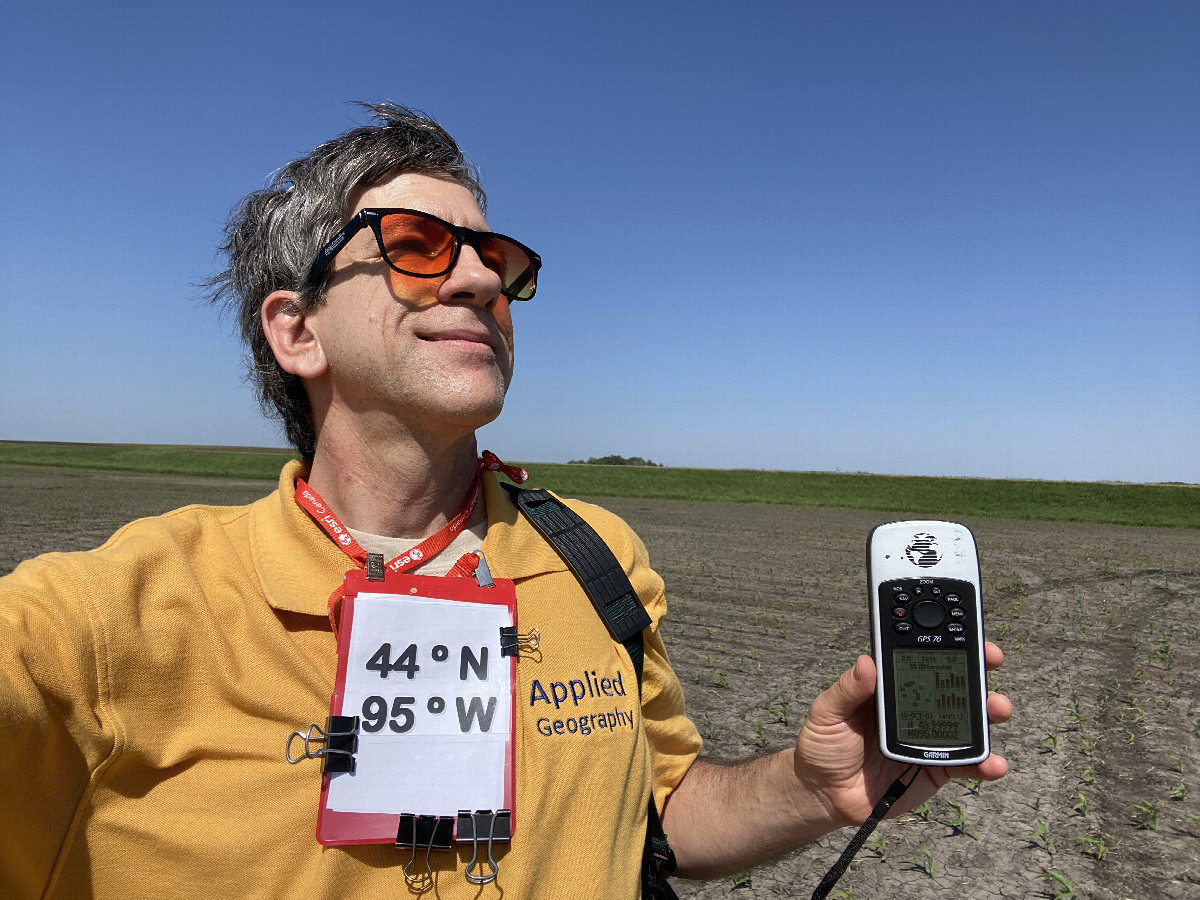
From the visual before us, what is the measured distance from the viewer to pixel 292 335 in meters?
1.99

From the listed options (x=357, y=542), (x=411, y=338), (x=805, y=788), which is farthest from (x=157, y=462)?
(x=805, y=788)

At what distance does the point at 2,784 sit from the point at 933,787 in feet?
5.70

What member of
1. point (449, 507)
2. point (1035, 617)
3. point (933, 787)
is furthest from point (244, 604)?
point (1035, 617)

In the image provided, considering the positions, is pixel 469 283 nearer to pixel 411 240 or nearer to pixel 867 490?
pixel 411 240

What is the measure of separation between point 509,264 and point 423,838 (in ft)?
4.54

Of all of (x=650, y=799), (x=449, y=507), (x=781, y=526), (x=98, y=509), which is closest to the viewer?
(x=650, y=799)

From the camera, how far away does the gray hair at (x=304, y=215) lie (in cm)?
193

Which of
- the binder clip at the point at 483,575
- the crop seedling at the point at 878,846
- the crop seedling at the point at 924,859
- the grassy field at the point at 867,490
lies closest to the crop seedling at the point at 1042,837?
the crop seedling at the point at 924,859

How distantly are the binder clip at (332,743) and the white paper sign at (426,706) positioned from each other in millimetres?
19

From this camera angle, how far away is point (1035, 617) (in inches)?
372

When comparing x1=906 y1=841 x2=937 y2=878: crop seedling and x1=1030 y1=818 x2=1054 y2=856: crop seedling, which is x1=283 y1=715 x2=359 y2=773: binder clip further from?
x1=1030 y1=818 x2=1054 y2=856: crop seedling

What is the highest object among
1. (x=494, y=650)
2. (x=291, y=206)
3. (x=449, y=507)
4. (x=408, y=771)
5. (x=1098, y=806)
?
(x=291, y=206)

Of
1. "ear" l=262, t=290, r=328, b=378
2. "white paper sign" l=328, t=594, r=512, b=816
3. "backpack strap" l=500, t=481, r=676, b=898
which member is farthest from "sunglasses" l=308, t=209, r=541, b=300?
"white paper sign" l=328, t=594, r=512, b=816

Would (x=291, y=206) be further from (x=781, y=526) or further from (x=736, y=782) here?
(x=781, y=526)
